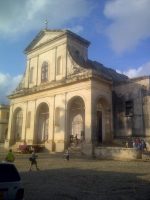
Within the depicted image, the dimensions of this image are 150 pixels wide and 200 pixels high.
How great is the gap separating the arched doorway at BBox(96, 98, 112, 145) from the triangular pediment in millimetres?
10300

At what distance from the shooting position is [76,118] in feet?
98.3

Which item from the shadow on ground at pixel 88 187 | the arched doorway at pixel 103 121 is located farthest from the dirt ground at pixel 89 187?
the arched doorway at pixel 103 121

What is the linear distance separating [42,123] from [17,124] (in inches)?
217

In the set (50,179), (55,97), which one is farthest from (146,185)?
(55,97)

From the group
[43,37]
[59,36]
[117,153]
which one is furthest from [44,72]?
[117,153]

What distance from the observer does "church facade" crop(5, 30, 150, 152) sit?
26125 mm

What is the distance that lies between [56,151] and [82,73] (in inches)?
353

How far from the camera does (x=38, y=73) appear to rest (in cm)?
3431

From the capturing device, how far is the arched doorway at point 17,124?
36094mm

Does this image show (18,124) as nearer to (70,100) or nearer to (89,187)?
(70,100)

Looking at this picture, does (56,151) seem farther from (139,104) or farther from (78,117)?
(139,104)

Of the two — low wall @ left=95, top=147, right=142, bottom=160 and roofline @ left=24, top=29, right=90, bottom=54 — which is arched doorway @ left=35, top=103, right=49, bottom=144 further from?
low wall @ left=95, top=147, right=142, bottom=160

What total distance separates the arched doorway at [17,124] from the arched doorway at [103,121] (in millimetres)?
12570

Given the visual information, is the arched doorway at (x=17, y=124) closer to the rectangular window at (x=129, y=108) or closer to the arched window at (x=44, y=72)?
the arched window at (x=44, y=72)
